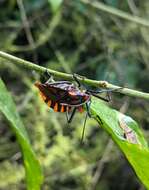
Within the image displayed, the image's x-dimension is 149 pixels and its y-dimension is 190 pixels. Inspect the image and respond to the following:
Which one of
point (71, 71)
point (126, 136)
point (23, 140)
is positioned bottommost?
point (71, 71)

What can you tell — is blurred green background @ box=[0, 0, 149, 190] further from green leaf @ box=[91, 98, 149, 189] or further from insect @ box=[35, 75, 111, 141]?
green leaf @ box=[91, 98, 149, 189]

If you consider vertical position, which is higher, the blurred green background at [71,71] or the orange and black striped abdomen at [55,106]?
the orange and black striped abdomen at [55,106]

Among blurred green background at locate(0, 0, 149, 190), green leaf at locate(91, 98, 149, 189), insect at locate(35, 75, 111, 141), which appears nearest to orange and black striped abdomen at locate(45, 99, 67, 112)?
insect at locate(35, 75, 111, 141)

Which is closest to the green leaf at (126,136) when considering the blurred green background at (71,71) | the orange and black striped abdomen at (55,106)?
the orange and black striped abdomen at (55,106)

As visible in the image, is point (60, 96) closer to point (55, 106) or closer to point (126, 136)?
point (55, 106)

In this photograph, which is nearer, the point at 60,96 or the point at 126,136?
the point at 126,136

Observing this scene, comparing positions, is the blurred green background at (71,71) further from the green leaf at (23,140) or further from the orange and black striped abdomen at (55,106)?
the green leaf at (23,140)

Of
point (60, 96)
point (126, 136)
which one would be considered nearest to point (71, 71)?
point (60, 96)
